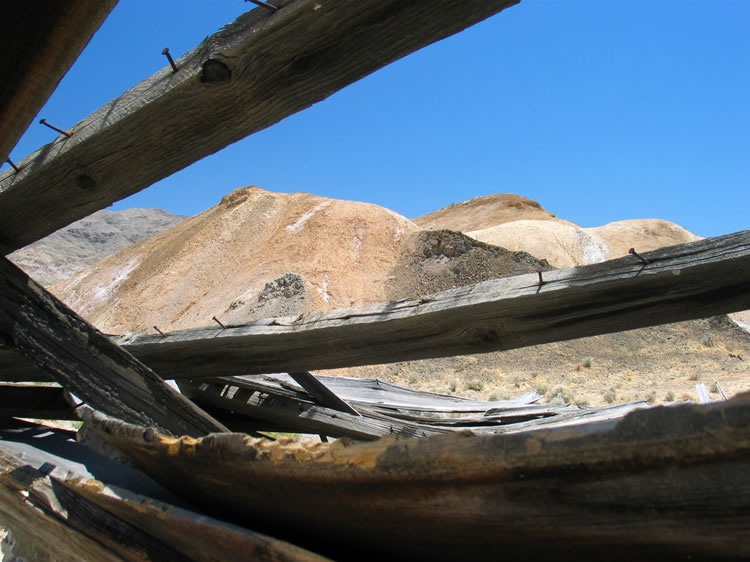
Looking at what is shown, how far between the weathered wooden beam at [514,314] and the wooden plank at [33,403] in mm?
1739

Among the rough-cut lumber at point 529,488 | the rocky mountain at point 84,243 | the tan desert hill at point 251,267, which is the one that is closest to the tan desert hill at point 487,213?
the tan desert hill at point 251,267

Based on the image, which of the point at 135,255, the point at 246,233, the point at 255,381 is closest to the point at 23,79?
the point at 255,381

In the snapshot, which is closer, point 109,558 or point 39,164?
point 109,558

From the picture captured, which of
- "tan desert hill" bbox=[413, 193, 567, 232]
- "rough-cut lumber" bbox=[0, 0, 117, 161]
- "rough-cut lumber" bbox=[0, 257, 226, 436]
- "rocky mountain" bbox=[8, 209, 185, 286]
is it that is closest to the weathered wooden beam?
"rough-cut lumber" bbox=[0, 257, 226, 436]

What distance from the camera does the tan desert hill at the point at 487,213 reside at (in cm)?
3458

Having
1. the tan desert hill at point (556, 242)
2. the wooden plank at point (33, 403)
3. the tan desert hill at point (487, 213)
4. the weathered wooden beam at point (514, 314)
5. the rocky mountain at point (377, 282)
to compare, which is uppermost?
the tan desert hill at point (487, 213)

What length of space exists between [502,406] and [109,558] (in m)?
3.20

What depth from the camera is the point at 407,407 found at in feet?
14.0

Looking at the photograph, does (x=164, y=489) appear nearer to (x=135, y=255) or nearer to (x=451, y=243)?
(x=451, y=243)

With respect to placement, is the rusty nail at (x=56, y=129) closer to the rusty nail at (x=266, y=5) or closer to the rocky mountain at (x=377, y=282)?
the rusty nail at (x=266, y=5)

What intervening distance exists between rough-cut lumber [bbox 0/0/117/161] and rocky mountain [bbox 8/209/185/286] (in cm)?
3355

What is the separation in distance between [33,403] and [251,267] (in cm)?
1889

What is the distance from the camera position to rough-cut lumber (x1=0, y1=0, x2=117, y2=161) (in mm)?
1341

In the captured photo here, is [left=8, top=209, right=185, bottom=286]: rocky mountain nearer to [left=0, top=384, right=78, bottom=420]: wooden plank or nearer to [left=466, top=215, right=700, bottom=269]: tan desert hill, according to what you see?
[left=466, top=215, right=700, bottom=269]: tan desert hill
